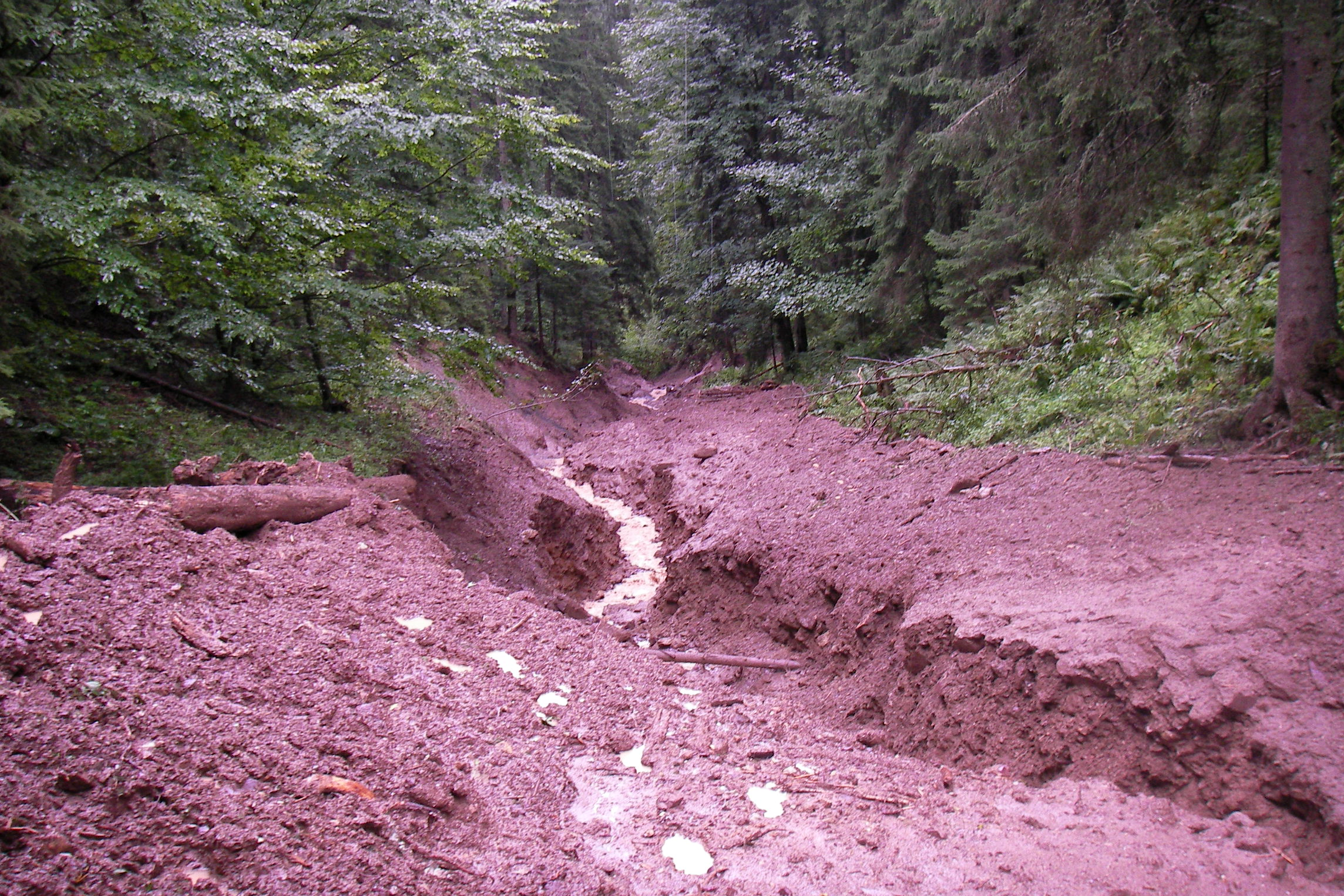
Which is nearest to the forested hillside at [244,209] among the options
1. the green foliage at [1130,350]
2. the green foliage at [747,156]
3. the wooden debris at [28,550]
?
the wooden debris at [28,550]

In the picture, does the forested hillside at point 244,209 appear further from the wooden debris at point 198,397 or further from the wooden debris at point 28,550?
the wooden debris at point 28,550

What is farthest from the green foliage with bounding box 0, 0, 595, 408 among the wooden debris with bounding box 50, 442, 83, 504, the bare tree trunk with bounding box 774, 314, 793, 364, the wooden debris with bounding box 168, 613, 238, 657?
the bare tree trunk with bounding box 774, 314, 793, 364

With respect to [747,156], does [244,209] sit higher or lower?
lower

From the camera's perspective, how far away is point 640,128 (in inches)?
1120

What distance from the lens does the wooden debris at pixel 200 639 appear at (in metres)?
3.21

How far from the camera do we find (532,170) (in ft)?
35.5

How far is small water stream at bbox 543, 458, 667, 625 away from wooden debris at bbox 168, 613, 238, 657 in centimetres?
537

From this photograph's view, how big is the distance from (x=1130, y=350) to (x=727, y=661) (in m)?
6.02

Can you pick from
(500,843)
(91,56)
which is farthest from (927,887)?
(91,56)

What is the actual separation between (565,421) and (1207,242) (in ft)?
56.9

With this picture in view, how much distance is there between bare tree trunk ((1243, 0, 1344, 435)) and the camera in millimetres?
5320

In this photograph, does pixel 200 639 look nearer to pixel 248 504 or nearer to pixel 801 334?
pixel 248 504

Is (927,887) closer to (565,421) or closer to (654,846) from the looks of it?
(654,846)

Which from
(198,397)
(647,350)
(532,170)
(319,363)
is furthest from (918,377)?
(647,350)
